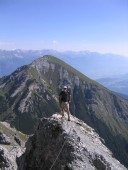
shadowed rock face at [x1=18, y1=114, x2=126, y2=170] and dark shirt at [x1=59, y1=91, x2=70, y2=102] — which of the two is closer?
shadowed rock face at [x1=18, y1=114, x2=126, y2=170]

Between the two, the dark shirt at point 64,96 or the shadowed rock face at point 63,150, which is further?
the dark shirt at point 64,96

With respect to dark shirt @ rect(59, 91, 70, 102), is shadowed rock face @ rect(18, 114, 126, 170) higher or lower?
lower

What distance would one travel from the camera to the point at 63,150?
28266mm

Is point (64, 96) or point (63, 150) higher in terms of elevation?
point (64, 96)

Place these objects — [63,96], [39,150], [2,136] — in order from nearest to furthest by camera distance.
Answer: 1. [39,150]
2. [63,96]
3. [2,136]

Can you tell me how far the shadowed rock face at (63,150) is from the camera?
27.5 meters

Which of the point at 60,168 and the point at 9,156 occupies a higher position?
the point at 60,168

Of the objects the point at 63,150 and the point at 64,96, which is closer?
the point at 63,150

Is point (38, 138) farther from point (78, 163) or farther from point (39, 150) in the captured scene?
point (78, 163)

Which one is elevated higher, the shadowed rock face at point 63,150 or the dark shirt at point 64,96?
the dark shirt at point 64,96

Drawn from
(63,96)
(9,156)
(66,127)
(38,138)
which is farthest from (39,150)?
(9,156)

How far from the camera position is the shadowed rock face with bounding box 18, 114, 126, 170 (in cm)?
2755

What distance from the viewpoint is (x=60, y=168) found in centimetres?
2711

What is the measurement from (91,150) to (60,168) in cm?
346
